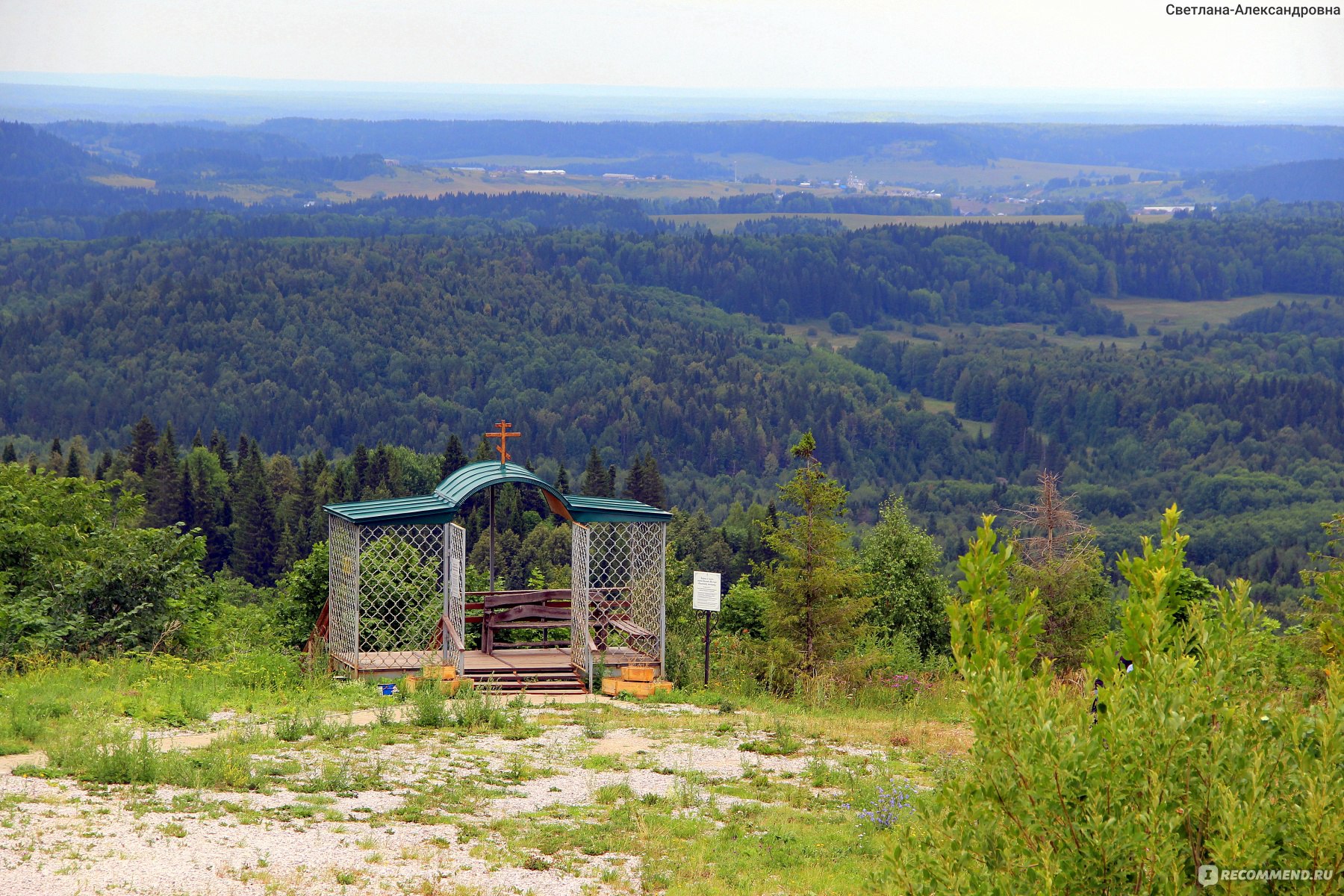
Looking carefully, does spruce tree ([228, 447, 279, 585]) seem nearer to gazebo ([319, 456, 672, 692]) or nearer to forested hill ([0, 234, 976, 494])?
gazebo ([319, 456, 672, 692])

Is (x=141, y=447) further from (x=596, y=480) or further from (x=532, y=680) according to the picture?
(x=532, y=680)

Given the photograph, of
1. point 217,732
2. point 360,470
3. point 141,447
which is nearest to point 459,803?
point 217,732

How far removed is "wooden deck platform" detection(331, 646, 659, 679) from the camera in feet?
55.2

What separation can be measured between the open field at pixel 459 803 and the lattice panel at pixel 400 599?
113 inches

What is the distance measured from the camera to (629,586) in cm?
1911

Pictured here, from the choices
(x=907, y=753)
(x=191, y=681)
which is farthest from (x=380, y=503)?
(x=907, y=753)

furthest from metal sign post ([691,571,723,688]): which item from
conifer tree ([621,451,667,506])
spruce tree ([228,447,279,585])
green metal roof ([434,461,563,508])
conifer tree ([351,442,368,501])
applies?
conifer tree ([621,451,667,506])

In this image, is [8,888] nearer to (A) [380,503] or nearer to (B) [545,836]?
(B) [545,836]

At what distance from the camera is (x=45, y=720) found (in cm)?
1248

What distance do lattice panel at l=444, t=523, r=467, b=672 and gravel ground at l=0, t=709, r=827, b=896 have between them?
5.17 metres

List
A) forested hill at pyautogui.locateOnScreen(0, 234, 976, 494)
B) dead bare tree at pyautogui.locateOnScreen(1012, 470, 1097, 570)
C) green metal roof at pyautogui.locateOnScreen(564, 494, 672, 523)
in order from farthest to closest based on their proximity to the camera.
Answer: forested hill at pyautogui.locateOnScreen(0, 234, 976, 494), dead bare tree at pyautogui.locateOnScreen(1012, 470, 1097, 570), green metal roof at pyautogui.locateOnScreen(564, 494, 672, 523)

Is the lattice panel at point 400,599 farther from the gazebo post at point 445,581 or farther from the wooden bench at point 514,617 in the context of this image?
the wooden bench at point 514,617

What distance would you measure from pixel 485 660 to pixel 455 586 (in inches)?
44.4

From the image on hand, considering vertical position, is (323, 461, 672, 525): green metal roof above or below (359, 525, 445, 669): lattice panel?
above
